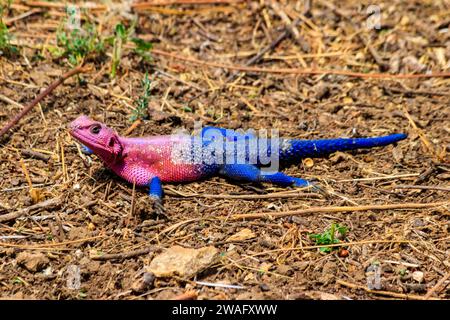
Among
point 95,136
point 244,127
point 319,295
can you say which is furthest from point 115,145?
point 319,295

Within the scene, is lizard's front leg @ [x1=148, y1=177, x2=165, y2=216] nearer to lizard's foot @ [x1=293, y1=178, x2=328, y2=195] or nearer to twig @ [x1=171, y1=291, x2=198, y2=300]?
twig @ [x1=171, y1=291, x2=198, y2=300]

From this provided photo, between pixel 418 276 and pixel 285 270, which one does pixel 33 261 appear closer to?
pixel 285 270

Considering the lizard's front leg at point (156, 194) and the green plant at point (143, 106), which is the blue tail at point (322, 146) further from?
the green plant at point (143, 106)

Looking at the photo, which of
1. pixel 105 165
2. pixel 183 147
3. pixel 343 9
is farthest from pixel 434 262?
pixel 343 9

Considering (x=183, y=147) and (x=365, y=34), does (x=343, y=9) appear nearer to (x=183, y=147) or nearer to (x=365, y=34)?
(x=365, y=34)

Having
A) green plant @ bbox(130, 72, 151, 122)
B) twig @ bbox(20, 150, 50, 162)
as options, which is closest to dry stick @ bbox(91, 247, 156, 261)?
twig @ bbox(20, 150, 50, 162)
